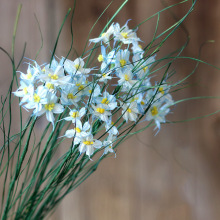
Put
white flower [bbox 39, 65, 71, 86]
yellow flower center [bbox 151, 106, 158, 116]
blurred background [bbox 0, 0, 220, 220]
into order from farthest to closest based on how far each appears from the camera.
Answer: blurred background [bbox 0, 0, 220, 220] → yellow flower center [bbox 151, 106, 158, 116] → white flower [bbox 39, 65, 71, 86]

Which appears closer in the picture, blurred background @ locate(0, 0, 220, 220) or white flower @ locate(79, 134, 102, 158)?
white flower @ locate(79, 134, 102, 158)

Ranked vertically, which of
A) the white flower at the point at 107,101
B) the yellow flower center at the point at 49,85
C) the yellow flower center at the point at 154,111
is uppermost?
the yellow flower center at the point at 49,85

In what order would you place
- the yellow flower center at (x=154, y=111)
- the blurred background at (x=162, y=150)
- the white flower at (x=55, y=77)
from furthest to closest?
the blurred background at (x=162, y=150) → the yellow flower center at (x=154, y=111) → the white flower at (x=55, y=77)

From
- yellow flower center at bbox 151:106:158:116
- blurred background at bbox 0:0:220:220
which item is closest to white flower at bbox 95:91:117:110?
yellow flower center at bbox 151:106:158:116

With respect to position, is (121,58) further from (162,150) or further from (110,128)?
(162,150)

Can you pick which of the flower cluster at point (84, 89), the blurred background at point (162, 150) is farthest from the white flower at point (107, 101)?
the blurred background at point (162, 150)

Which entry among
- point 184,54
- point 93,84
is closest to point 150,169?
point 184,54

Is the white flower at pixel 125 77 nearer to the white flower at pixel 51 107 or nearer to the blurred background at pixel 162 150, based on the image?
the white flower at pixel 51 107

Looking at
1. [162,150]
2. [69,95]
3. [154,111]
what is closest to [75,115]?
[69,95]

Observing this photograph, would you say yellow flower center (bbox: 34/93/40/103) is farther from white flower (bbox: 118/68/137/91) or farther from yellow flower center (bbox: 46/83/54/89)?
white flower (bbox: 118/68/137/91)
